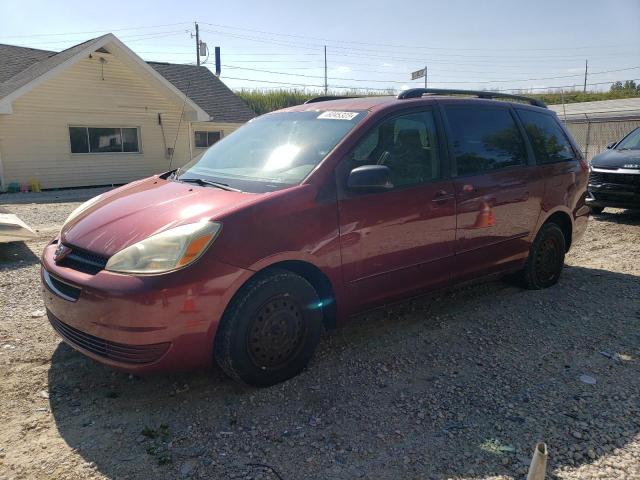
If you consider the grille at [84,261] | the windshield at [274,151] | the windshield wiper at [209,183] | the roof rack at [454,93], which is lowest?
the grille at [84,261]

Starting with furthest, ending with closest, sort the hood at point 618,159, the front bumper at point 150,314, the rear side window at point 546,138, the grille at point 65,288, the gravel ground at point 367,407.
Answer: the hood at point 618,159, the rear side window at point 546,138, the grille at point 65,288, the front bumper at point 150,314, the gravel ground at point 367,407

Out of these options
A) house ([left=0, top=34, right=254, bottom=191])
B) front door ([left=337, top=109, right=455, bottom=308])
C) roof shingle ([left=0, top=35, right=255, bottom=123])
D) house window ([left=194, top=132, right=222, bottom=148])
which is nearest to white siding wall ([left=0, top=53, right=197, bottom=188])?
house ([left=0, top=34, right=254, bottom=191])

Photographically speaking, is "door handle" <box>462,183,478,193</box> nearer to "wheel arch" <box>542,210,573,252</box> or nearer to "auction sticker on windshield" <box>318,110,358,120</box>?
"auction sticker on windshield" <box>318,110,358,120</box>

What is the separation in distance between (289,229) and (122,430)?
1500mm

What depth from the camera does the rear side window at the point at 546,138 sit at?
4.81 m

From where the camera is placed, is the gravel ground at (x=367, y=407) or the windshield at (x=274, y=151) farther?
the windshield at (x=274, y=151)

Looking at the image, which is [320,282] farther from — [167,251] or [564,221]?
[564,221]

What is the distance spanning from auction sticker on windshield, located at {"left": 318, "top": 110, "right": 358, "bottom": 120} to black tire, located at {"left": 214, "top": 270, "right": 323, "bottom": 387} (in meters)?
1.33

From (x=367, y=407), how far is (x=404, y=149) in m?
1.95

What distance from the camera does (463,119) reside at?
13.8 feet

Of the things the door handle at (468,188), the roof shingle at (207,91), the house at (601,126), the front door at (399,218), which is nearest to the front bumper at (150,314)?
the front door at (399,218)

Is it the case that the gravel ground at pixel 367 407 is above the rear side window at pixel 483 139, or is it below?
below

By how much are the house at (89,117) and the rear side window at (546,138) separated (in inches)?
563

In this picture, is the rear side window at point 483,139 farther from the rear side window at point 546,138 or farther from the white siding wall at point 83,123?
the white siding wall at point 83,123
